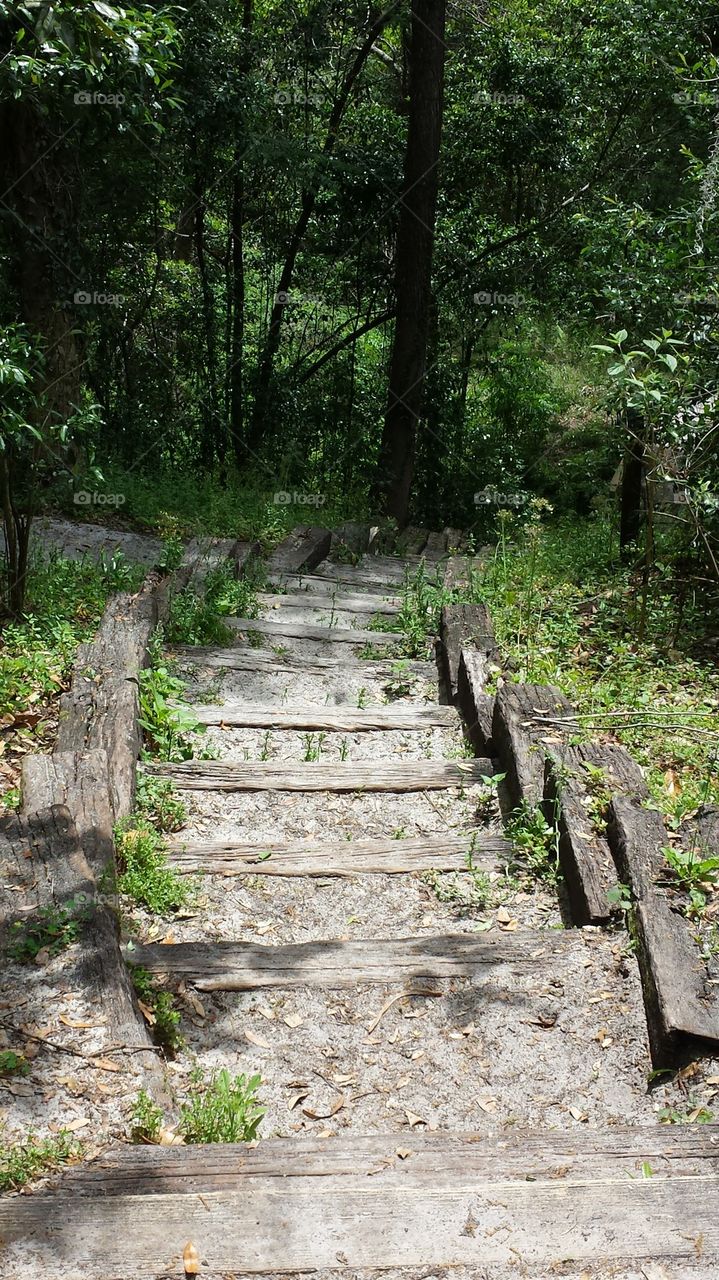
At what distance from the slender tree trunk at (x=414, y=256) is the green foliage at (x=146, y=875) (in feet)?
24.0

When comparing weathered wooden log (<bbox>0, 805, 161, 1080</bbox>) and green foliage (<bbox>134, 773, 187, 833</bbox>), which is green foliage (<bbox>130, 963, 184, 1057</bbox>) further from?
green foliage (<bbox>134, 773, 187, 833</bbox>)

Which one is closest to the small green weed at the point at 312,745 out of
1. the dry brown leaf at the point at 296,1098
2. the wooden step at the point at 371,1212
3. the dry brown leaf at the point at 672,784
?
Answer: the dry brown leaf at the point at 672,784

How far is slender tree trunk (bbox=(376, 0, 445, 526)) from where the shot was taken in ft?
30.3

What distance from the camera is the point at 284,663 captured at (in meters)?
5.43

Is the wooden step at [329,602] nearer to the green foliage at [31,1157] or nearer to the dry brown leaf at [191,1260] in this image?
the green foliage at [31,1157]

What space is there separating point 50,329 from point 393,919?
6.31 metres

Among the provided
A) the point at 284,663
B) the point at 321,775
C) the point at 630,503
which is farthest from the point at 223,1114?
the point at 630,503

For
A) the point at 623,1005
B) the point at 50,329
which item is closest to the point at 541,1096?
the point at 623,1005

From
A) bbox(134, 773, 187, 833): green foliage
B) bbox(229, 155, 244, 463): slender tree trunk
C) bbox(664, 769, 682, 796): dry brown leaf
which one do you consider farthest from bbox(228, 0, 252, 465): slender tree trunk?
bbox(664, 769, 682, 796): dry brown leaf

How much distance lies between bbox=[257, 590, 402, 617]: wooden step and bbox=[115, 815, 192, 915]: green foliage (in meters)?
2.96

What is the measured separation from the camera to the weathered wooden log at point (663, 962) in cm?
254

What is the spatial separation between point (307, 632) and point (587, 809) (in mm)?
2671

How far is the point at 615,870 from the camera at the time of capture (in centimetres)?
323

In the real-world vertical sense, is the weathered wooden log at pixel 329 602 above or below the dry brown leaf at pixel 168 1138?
above
